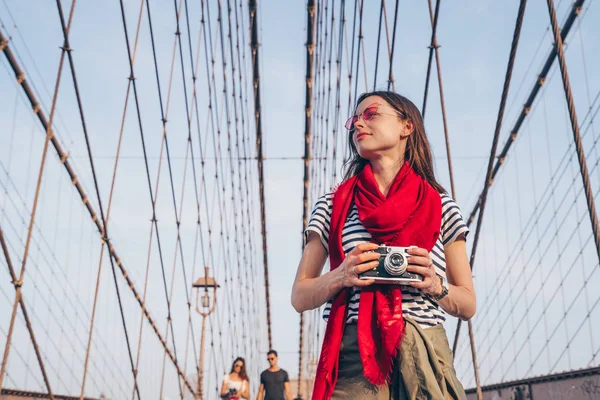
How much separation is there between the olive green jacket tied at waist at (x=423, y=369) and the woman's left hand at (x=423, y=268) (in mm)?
64

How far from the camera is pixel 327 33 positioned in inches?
571

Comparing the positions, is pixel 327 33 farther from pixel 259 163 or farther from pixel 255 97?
pixel 259 163

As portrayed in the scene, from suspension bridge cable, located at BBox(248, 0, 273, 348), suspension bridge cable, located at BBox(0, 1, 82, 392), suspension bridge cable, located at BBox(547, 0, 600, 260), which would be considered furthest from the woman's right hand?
suspension bridge cable, located at BBox(248, 0, 273, 348)

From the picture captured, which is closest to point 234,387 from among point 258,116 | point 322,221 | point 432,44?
point 432,44

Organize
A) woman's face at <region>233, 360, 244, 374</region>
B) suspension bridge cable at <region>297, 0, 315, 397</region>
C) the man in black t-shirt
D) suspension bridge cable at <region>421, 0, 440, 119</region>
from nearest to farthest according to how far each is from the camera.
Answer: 1. suspension bridge cable at <region>421, 0, 440, 119</region>
2. the man in black t-shirt
3. woman's face at <region>233, 360, 244, 374</region>
4. suspension bridge cable at <region>297, 0, 315, 397</region>

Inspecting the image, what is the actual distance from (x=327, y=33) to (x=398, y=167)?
13.5 metres

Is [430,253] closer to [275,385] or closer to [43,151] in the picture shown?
[43,151]

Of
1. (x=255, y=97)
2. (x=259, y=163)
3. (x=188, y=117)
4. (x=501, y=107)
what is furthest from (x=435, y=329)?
(x=259, y=163)

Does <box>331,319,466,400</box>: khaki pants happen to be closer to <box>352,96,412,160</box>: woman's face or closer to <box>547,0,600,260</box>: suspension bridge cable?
<box>352,96,412,160</box>: woman's face

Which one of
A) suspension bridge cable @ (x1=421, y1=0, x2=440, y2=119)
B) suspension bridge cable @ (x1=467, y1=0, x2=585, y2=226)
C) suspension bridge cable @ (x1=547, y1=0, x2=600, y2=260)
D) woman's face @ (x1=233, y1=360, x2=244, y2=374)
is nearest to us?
suspension bridge cable @ (x1=547, y1=0, x2=600, y2=260)

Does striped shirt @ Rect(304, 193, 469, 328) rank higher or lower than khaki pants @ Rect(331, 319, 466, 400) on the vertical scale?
higher

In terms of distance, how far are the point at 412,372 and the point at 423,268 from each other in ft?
0.55

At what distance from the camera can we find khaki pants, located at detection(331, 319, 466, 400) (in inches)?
45.1

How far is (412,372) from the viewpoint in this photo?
1.15 m
